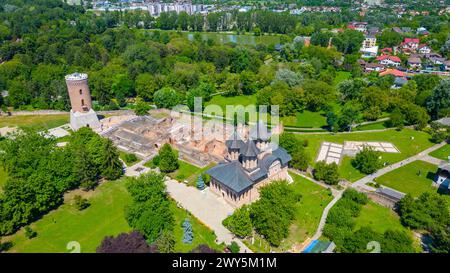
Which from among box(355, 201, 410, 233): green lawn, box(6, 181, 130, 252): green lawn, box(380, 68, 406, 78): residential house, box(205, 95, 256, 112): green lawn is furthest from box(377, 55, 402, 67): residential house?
box(6, 181, 130, 252): green lawn

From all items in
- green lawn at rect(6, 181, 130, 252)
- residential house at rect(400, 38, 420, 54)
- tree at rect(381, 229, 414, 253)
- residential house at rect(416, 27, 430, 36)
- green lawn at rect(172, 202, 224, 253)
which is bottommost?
green lawn at rect(172, 202, 224, 253)

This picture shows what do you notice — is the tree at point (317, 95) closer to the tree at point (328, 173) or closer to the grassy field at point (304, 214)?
the grassy field at point (304, 214)

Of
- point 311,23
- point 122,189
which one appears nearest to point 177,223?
point 122,189

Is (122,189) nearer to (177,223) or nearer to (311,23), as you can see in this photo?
(177,223)

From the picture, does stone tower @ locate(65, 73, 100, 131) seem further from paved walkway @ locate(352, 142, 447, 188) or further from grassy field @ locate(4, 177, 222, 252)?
paved walkway @ locate(352, 142, 447, 188)

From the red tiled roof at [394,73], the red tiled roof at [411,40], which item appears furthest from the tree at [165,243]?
the red tiled roof at [411,40]
